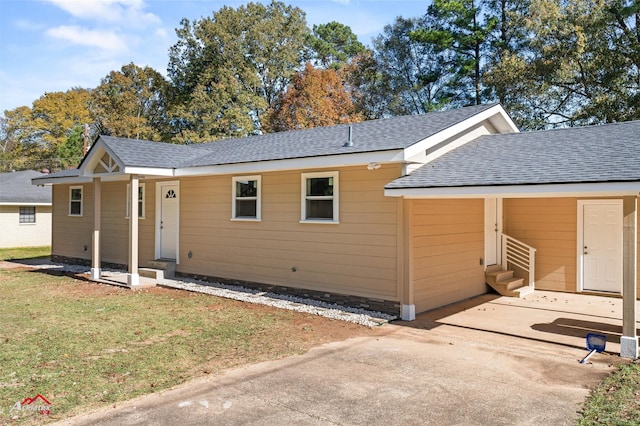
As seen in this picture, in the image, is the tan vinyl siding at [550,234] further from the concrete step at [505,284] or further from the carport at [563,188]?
the concrete step at [505,284]

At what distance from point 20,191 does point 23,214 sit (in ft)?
3.99

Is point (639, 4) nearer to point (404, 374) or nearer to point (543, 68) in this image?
point (543, 68)

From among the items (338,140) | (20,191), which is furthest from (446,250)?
(20,191)

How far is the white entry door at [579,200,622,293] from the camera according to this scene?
10.4 m

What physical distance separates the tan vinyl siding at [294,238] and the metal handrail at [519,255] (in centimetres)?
475

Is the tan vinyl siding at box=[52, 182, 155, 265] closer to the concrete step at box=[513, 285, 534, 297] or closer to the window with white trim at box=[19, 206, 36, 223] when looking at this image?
the window with white trim at box=[19, 206, 36, 223]

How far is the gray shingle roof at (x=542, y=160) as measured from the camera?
20.8 ft

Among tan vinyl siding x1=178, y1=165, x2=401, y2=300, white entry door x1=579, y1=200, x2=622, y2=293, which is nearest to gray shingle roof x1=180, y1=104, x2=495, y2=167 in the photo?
tan vinyl siding x1=178, y1=165, x2=401, y2=300

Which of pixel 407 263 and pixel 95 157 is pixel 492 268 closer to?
pixel 407 263

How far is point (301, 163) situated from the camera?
9.32 meters

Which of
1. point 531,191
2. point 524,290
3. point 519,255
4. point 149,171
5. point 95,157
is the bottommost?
point 524,290

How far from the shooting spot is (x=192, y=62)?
104 ft

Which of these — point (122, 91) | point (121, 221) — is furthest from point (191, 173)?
point (122, 91)

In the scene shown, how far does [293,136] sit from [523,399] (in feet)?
30.4
